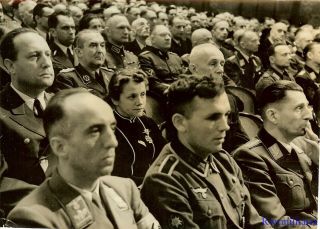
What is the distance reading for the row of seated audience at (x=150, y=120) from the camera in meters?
1.85

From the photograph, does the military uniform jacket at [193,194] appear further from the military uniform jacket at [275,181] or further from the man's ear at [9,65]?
the man's ear at [9,65]

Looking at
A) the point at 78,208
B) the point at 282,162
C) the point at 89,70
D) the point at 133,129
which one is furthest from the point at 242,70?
the point at 78,208

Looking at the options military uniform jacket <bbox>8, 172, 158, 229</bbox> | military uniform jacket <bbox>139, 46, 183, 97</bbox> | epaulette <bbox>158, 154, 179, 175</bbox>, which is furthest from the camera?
military uniform jacket <bbox>139, 46, 183, 97</bbox>

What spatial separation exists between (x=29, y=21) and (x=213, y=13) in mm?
715

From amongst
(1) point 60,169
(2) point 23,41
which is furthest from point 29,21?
(1) point 60,169

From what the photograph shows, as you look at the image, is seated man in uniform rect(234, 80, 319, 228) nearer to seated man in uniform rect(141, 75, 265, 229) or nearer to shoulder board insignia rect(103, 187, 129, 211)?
seated man in uniform rect(141, 75, 265, 229)

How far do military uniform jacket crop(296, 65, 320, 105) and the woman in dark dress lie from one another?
0.59 metres

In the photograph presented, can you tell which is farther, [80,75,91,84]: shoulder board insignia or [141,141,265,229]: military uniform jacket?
[80,75,91,84]: shoulder board insignia

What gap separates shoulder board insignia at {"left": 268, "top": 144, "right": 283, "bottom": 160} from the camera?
6.58ft

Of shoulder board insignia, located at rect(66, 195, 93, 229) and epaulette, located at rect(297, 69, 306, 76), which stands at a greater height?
epaulette, located at rect(297, 69, 306, 76)

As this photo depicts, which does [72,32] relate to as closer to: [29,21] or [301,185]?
[29,21]

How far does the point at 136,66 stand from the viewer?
2.02m

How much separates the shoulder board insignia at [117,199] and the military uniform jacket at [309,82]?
2.67 feet

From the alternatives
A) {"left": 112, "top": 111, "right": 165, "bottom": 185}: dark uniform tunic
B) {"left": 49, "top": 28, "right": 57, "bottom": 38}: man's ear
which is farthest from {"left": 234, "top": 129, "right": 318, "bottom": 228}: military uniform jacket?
{"left": 49, "top": 28, "right": 57, "bottom": 38}: man's ear
